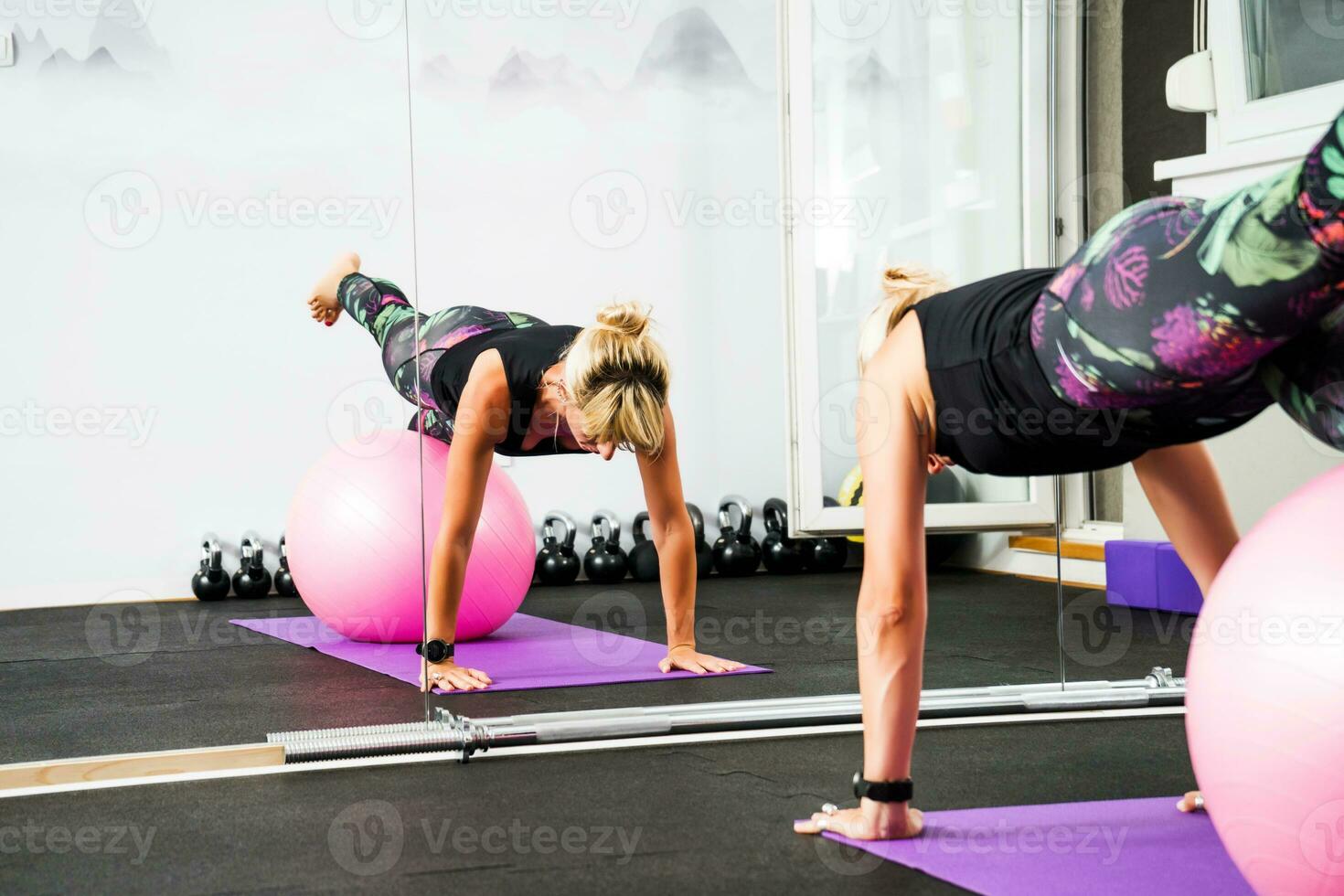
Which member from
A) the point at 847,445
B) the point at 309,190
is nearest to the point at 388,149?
the point at 309,190

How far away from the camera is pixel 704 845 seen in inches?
75.4

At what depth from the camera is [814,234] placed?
320cm

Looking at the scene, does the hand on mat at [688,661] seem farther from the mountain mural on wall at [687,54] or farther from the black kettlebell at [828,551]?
the mountain mural on wall at [687,54]

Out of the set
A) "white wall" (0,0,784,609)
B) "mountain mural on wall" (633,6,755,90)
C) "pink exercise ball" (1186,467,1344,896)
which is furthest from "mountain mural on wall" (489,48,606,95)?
"pink exercise ball" (1186,467,1344,896)

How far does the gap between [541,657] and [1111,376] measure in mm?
2162

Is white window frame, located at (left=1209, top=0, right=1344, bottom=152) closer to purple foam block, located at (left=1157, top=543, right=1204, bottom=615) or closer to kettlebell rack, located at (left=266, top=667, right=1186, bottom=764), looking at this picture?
purple foam block, located at (left=1157, top=543, right=1204, bottom=615)

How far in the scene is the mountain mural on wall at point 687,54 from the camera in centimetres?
303

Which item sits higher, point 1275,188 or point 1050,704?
point 1275,188

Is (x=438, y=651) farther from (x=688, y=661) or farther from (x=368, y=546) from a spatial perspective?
(x=368, y=546)

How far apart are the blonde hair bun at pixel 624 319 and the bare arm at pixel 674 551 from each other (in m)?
0.20

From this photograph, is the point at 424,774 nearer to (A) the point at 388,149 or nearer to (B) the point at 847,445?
(B) the point at 847,445

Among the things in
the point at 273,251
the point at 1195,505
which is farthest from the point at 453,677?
the point at 273,251

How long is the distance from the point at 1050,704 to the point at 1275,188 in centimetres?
177

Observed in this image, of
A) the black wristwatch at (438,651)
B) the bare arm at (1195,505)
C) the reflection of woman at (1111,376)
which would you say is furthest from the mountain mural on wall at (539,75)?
the bare arm at (1195,505)
